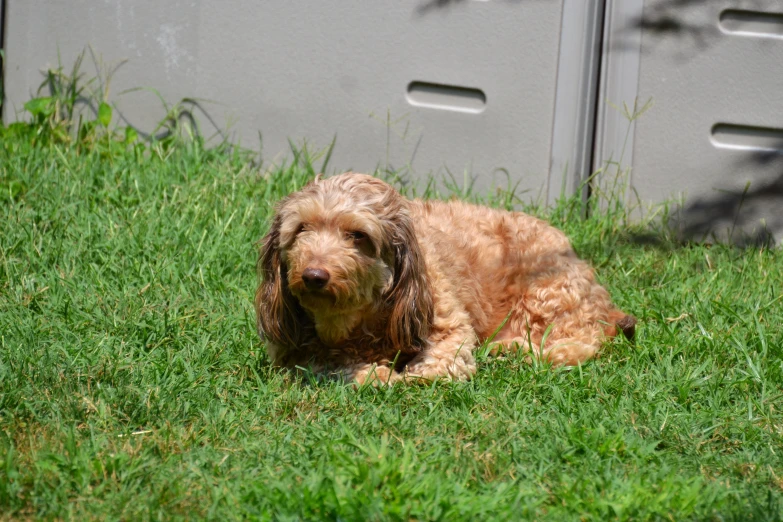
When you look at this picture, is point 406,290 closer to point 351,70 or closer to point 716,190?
point 351,70

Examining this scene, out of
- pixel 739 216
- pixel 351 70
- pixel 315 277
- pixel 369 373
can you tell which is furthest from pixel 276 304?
pixel 739 216

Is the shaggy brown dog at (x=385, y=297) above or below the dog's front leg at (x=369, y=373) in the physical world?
above

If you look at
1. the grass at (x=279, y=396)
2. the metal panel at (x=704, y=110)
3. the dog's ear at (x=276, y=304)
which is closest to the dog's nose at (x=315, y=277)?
the dog's ear at (x=276, y=304)

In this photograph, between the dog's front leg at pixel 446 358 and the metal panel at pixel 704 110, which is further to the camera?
the metal panel at pixel 704 110

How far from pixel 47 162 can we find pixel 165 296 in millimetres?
1652

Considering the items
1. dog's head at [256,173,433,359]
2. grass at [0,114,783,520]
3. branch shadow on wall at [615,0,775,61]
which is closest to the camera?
grass at [0,114,783,520]

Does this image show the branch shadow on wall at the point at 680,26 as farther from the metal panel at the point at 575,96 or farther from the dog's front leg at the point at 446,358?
the dog's front leg at the point at 446,358

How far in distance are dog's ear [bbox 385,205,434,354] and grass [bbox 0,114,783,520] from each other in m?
0.26

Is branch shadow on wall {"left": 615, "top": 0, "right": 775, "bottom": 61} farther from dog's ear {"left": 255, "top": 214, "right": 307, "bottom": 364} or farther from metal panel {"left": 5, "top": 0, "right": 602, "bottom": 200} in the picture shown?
dog's ear {"left": 255, "top": 214, "right": 307, "bottom": 364}

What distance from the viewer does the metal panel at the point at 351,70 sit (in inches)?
219

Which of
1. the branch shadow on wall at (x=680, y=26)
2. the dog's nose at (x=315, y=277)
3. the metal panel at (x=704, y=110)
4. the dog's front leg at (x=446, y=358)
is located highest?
the branch shadow on wall at (x=680, y=26)

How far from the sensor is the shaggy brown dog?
11.4 ft

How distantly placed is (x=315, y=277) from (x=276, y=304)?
36 cm

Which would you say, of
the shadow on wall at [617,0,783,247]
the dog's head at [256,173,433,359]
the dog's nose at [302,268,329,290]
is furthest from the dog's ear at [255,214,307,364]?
the shadow on wall at [617,0,783,247]
